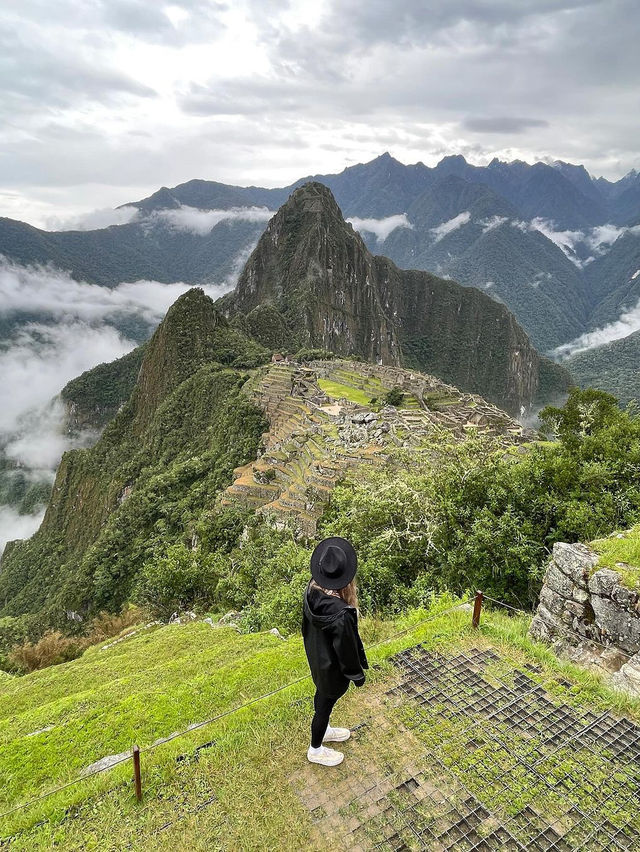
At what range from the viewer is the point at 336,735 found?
15.6 ft

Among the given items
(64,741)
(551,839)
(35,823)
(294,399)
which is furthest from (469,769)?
(294,399)

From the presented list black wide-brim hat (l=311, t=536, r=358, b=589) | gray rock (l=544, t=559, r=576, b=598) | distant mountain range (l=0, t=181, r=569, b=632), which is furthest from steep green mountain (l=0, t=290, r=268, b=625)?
black wide-brim hat (l=311, t=536, r=358, b=589)

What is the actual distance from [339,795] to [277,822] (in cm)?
60

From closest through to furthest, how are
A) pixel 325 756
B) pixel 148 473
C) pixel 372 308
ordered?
1. pixel 325 756
2. pixel 148 473
3. pixel 372 308

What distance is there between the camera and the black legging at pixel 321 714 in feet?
14.1

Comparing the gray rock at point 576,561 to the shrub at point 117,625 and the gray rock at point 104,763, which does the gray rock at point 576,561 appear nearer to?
the gray rock at point 104,763

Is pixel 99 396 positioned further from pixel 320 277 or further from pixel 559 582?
pixel 559 582

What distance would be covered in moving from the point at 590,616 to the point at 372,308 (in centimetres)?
15611

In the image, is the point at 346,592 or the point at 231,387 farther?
the point at 231,387

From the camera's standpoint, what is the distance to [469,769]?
445 centimetres

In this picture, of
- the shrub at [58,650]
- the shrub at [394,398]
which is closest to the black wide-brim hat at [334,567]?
the shrub at [58,650]

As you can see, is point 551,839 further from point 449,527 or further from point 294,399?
point 294,399

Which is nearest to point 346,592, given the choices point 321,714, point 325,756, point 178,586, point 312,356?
point 321,714

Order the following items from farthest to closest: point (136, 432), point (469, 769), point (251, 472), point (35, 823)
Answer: point (136, 432), point (251, 472), point (469, 769), point (35, 823)
